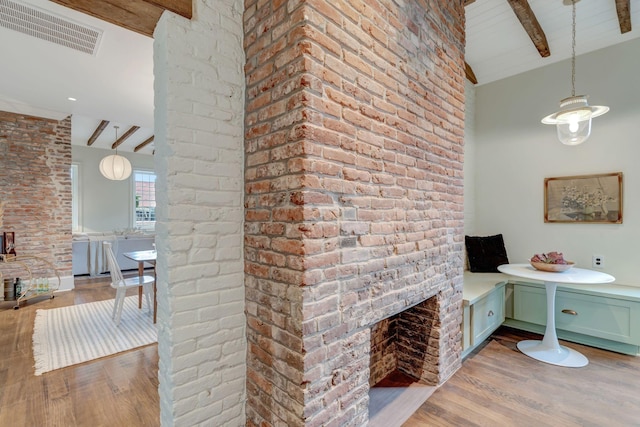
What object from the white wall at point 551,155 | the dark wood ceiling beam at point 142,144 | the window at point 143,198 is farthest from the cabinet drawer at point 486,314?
the window at point 143,198

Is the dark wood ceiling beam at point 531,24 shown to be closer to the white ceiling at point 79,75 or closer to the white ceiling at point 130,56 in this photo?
the white ceiling at point 130,56

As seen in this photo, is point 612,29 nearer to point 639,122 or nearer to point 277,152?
point 639,122

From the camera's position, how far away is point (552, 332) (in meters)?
2.81

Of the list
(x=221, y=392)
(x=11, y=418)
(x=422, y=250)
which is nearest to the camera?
(x=221, y=392)

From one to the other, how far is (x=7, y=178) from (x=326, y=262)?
18.0ft

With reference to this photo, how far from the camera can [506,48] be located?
3477 mm

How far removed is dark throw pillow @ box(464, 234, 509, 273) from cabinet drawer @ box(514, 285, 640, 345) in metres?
0.45

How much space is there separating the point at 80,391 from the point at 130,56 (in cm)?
275

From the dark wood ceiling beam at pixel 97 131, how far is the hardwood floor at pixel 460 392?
12.9 feet

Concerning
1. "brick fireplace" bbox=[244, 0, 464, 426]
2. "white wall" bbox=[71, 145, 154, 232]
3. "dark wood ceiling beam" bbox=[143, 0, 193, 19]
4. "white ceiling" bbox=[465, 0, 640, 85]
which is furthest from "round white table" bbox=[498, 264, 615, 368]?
"white wall" bbox=[71, 145, 154, 232]

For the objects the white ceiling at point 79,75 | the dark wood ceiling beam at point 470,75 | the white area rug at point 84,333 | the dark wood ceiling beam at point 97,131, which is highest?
the dark wood ceiling beam at point 470,75

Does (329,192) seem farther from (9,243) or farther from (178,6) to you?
(9,243)

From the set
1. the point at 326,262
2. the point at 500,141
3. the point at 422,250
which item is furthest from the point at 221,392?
the point at 500,141

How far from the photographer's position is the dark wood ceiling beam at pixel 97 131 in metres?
5.42
